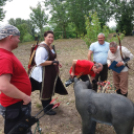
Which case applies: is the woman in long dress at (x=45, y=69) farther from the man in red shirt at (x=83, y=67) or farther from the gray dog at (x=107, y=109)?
the gray dog at (x=107, y=109)

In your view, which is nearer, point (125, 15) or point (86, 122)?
point (86, 122)

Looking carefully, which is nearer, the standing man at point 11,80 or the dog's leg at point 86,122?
the standing man at point 11,80

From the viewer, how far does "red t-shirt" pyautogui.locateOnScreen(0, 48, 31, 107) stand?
1.42 m

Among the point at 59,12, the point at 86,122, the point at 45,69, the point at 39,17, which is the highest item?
the point at 59,12

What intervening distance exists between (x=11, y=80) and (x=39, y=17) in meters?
24.6

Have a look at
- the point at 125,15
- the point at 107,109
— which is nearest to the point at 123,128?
the point at 107,109

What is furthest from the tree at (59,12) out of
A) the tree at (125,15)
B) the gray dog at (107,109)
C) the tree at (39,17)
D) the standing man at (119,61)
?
the gray dog at (107,109)

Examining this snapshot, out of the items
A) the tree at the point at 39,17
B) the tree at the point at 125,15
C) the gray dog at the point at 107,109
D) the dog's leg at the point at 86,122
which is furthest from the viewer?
the tree at the point at 39,17

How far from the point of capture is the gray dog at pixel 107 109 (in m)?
1.71

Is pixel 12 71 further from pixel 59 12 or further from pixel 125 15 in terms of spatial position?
pixel 59 12

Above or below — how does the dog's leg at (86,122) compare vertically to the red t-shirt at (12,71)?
below

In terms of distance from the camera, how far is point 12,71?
4.84 feet

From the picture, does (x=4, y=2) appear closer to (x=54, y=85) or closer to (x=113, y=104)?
(x=54, y=85)

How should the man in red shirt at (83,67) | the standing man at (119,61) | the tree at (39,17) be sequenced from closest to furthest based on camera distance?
the man in red shirt at (83,67), the standing man at (119,61), the tree at (39,17)
